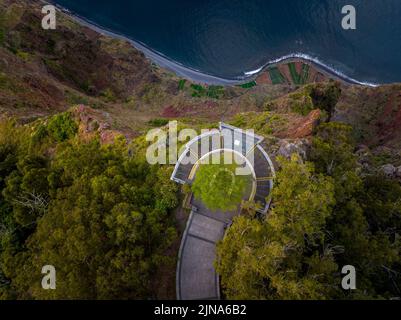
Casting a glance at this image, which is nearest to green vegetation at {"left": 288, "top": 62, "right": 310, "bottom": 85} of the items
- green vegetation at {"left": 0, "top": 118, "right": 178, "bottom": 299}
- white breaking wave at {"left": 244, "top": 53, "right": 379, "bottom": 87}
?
white breaking wave at {"left": 244, "top": 53, "right": 379, "bottom": 87}

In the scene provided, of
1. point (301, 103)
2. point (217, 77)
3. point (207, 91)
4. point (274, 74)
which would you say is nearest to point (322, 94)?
point (301, 103)

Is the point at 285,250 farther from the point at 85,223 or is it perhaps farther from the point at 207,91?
the point at 207,91

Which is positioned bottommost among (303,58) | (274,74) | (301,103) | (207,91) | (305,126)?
(305,126)

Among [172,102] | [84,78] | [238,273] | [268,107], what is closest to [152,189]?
[238,273]

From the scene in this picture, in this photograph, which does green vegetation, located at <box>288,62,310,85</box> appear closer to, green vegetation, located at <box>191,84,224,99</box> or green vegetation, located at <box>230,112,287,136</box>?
green vegetation, located at <box>191,84,224,99</box>

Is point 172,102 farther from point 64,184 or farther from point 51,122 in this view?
point 64,184

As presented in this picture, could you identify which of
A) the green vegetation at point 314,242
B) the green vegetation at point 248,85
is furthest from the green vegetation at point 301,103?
the green vegetation at point 248,85

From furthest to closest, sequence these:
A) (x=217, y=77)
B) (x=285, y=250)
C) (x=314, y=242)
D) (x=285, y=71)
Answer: (x=285, y=71) → (x=217, y=77) → (x=314, y=242) → (x=285, y=250)
